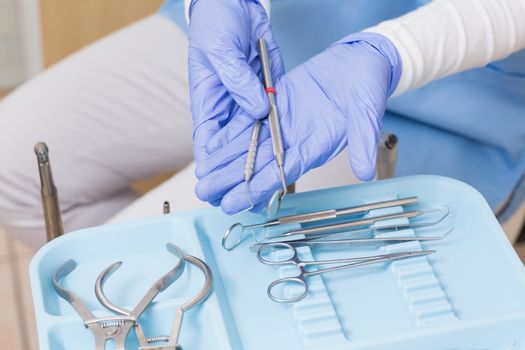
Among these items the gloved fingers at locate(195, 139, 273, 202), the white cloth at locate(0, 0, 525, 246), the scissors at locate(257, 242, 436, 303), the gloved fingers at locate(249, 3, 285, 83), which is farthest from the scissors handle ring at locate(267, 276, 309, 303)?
the white cloth at locate(0, 0, 525, 246)

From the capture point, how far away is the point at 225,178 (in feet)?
2.26

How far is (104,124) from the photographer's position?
1103 millimetres

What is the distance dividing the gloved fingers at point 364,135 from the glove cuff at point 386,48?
8 cm

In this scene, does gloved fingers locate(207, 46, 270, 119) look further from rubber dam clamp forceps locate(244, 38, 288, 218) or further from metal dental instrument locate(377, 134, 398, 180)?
metal dental instrument locate(377, 134, 398, 180)

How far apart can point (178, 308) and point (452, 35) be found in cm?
45

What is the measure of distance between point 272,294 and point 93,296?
150 millimetres

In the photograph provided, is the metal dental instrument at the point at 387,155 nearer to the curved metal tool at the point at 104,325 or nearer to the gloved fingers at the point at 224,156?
the gloved fingers at the point at 224,156

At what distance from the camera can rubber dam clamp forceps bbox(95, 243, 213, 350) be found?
58 centimetres

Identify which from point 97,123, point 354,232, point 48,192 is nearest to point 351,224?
point 354,232

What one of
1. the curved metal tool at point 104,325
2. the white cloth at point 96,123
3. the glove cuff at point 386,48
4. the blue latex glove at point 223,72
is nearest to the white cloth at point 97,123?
the white cloth at point 96,123

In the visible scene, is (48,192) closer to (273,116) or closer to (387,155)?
(273,116)

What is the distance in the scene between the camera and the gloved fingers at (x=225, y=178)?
686mm

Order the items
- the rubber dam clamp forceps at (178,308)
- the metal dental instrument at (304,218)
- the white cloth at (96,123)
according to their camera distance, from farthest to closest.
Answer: the white cloth at (96,123) < the metal dental instrument at (304,218) < the rubber dam clamp forceps at (178,308)

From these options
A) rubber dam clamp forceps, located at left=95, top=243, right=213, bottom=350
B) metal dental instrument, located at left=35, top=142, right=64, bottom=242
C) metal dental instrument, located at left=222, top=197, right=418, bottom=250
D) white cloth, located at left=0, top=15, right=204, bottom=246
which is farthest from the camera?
white cloth, located at left=0, top=15, right=204, bottom=246
